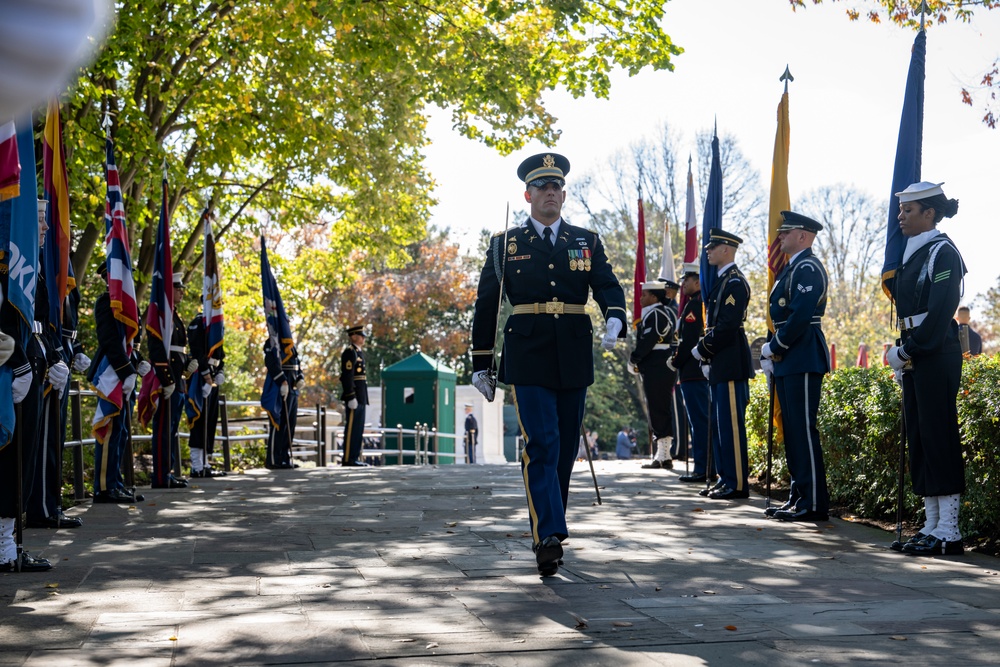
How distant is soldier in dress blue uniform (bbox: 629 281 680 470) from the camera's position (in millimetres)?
14547

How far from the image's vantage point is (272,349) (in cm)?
1716

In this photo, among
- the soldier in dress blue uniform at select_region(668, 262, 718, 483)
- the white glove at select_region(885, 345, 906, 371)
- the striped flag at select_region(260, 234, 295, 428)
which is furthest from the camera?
the striped flag at select_region(260, 234, 295, 428)

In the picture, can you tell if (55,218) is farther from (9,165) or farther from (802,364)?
(802,364)

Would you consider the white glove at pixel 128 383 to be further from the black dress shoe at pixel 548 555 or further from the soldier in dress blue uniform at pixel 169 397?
the black dress shoe at pixel 548 555

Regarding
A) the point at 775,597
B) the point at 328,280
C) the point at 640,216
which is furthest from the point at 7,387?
the point at 328,280

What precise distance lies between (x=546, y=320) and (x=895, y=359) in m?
2.20

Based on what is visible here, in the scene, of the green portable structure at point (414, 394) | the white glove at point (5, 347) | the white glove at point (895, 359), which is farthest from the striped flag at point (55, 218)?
the green portable structure at point (414, 394)

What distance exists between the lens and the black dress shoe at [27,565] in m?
6.15

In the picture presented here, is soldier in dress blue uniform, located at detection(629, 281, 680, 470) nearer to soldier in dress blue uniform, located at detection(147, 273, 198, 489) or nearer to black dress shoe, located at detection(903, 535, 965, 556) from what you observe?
soldier in dress blue uniform, located at detection(147, 273, 198, 489)

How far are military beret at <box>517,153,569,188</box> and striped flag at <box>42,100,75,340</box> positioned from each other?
2995 mm

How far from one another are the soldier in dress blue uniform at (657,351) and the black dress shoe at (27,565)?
9207mm

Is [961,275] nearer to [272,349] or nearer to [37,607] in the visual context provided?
[37,607]

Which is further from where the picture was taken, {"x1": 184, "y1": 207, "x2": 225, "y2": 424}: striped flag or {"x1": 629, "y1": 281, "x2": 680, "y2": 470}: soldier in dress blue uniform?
{"x1": 629, "y1": 281, "x2": 680, "y2": 470}: soldier in dress blue uniform

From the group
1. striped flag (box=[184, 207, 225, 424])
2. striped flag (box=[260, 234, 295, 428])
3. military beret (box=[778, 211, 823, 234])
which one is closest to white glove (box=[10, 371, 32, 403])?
military beret (box=[778, 211, 823, 234])
